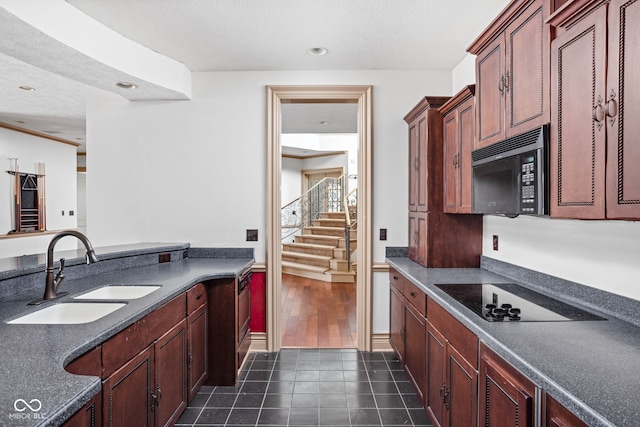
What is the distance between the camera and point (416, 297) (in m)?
2.51

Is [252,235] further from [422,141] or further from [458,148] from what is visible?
[458,148]

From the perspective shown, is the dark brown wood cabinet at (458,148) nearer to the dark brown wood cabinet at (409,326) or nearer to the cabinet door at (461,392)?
the dark brown wood cabinet at (409,326)

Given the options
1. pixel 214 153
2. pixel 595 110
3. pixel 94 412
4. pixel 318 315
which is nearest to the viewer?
pixel 595 110

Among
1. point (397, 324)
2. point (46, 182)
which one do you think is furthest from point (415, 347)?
point (46, 182)

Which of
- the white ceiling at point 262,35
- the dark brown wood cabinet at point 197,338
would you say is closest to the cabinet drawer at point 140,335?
the dark brown wood cabinet at point 197,338

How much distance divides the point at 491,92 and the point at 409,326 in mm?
1630

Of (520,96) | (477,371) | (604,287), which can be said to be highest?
(520,96)

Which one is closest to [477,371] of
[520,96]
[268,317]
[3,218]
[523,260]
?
[523,260]

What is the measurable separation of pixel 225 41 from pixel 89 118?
1.58 metres

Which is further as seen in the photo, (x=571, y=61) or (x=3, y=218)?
(x=3, y=218)

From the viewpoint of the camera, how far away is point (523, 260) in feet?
7.81

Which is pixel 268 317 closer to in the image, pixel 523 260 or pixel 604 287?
pixel 523 260

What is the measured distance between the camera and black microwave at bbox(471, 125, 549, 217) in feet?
5.09

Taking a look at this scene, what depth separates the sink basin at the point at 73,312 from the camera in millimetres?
1815
